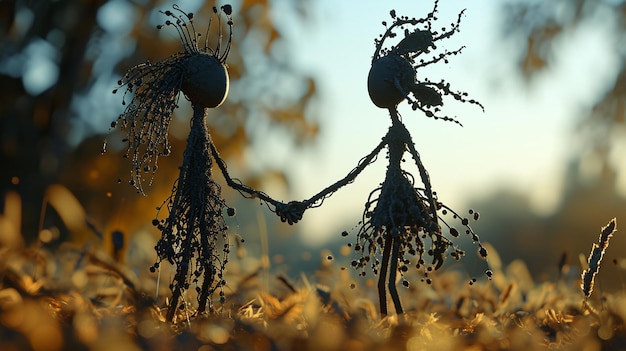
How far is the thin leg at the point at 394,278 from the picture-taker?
2055 millimetres

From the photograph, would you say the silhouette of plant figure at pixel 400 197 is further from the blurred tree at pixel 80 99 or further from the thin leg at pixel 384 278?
the blurred tree at pixel 80 99

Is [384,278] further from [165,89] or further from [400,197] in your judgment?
[165,89]

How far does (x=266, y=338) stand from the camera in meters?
1.37

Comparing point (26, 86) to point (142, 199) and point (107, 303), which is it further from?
point (107, 303)

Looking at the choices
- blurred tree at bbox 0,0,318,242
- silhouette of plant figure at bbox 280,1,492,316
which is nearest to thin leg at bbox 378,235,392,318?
silhouette of plant figure at bbox 280,1,492,316

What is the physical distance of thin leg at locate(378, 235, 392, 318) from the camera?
2146 millimetres

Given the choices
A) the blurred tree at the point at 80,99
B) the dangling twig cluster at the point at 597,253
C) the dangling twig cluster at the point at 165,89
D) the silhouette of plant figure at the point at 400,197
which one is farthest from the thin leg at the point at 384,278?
the blurred tree at the point at 80,99

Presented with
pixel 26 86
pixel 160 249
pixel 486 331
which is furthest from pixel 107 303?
pixel 26 86

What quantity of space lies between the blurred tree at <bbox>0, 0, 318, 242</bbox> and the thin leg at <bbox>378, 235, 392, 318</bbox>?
5.14m

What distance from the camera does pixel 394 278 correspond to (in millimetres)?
2068

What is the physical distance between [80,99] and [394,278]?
6179 millimetres

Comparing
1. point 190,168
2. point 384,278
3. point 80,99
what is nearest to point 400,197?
point 384,278

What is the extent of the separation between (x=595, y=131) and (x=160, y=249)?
5569 mm

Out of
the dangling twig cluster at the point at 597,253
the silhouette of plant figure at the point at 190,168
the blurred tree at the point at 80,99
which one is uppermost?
the blurred tree at the point at 80,99
